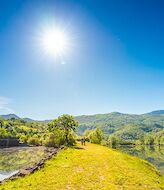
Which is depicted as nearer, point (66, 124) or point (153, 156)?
point (66, 124)

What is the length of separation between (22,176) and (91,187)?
295 inches

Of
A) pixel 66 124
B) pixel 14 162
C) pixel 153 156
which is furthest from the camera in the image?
pixel 153 156

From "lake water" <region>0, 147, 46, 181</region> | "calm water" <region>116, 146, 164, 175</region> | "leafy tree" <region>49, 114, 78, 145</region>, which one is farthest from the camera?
"leafy tree" <region>49, 114, 78, 145</region>

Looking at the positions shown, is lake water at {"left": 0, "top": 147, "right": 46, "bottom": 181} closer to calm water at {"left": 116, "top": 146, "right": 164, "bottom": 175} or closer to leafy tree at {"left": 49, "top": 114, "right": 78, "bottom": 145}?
leafy tree at {"left": 49, "top": 114, "right": 78, "bottom": 145}

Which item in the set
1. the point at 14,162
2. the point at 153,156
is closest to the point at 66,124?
the point at 14,162

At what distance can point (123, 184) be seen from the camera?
1952cm

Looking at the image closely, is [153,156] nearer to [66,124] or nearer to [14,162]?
[66,124]

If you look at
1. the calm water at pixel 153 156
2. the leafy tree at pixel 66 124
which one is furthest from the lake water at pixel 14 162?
the calm water at pixel 153 156

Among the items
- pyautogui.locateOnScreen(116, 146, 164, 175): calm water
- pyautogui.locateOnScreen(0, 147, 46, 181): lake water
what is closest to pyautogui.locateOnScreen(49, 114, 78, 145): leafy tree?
pyautogui.locateOnScreen(0, 147, 46, 181): lake water

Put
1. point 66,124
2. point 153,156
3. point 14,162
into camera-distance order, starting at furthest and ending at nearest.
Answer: point 153,156, point 66,124, point 14,162

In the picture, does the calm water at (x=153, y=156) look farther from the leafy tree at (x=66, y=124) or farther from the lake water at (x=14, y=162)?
the lake water at (x=14, y=162)

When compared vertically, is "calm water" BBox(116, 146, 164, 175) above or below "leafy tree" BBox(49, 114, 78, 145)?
below

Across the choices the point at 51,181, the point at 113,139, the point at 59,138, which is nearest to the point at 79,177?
the point at 51,181

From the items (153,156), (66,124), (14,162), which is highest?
(66,124)
